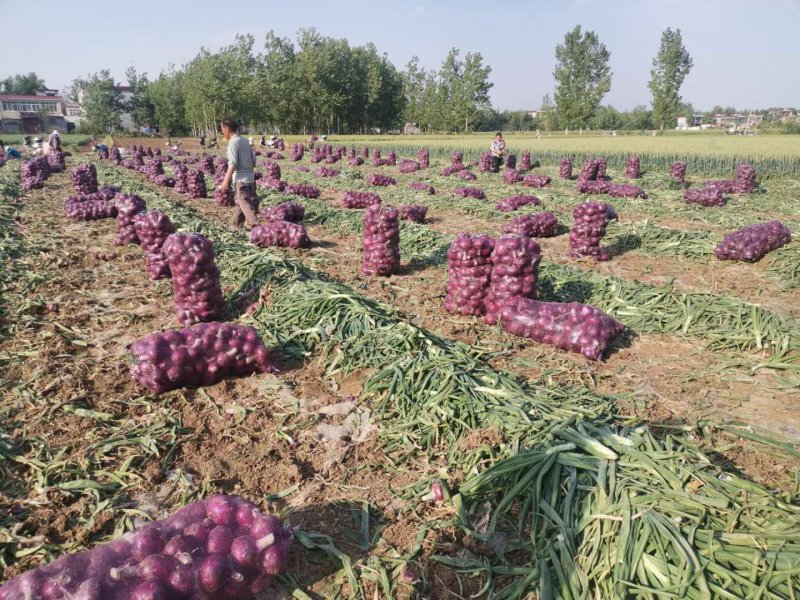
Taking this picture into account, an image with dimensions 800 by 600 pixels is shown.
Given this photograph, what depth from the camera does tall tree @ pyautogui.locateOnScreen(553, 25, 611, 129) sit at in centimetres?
7562

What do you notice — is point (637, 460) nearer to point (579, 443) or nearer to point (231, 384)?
point (579, 443)

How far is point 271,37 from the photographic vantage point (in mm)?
76625

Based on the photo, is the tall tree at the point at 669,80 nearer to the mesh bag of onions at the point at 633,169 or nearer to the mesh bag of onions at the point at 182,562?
the mesh bag of onions at the point at 633,169

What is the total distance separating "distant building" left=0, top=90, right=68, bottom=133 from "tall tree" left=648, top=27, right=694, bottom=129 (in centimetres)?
10214

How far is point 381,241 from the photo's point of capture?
816 cm

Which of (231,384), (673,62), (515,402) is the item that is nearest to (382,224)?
(231,384)

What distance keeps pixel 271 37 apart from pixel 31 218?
75673 mm

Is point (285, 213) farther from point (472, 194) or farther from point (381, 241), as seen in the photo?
point (472, 194)

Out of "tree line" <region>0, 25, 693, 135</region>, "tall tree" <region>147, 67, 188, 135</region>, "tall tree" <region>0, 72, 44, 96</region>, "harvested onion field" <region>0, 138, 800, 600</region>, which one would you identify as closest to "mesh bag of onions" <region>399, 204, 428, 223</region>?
"harvested onion field" <region>0, 138, 800, 600</region>

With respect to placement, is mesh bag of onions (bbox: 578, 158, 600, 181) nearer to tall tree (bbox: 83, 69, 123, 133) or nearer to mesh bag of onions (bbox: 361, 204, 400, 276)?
mesh bag of onions (bbox: 361, 204, 400, 276)

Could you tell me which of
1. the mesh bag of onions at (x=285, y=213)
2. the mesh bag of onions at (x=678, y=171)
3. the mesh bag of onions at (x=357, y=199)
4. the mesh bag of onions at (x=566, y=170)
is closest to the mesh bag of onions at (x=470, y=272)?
the mesh bag of onions at (x=285, y=213)

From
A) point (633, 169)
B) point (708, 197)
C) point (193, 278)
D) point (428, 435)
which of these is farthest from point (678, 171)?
point (428, 435)

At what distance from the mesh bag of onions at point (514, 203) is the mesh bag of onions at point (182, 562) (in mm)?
12562

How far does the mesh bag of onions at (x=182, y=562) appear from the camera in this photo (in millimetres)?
2135
